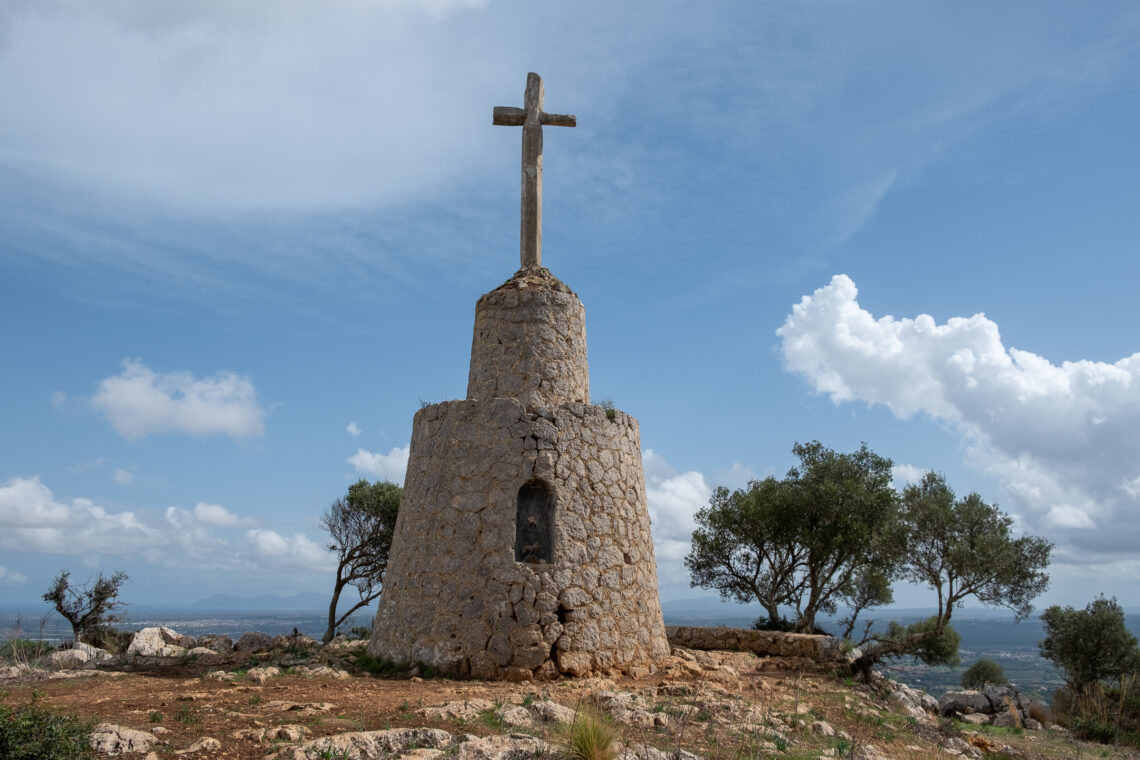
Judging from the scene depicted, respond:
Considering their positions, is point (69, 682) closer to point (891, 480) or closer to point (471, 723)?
point (471, 723)

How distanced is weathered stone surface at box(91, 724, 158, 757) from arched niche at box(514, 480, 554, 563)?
592cm

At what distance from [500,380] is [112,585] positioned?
1436 centimetres

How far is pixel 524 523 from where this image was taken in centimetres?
1242

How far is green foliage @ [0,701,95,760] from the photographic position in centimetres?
571

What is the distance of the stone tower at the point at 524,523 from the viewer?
Answer: 449 inches

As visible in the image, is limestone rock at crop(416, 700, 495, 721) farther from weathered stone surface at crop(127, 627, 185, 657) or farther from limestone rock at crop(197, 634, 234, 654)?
limestone rock at crop(197, 634, 234, 654)

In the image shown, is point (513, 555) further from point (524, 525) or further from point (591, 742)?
point (591, 742)

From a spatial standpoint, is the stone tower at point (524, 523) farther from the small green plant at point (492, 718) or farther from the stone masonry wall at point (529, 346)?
the small green plant at point (492, 718)

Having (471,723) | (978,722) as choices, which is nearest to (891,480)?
(978,722)

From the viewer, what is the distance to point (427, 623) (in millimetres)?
11734

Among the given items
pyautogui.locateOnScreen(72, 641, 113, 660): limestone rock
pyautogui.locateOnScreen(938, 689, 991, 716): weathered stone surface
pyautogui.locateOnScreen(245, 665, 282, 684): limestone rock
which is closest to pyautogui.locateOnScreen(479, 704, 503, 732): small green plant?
pyautogui.locateOnScreen(245, 665, 282, 684): limestone rock

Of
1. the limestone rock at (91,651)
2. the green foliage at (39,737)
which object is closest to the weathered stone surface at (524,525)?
the green foliage at (39,737)

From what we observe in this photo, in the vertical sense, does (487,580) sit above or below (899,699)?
above

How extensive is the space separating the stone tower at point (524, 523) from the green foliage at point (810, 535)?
1029cm
